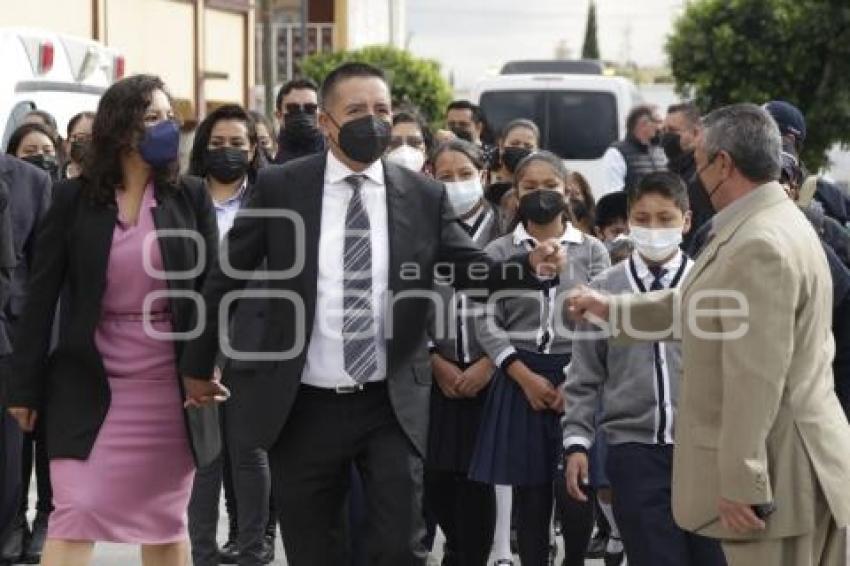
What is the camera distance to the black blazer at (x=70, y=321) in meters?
6.50

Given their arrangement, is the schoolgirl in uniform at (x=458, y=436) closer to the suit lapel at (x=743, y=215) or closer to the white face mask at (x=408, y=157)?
the white face mask at (x=408, y=157)

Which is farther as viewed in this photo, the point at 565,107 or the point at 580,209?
the point at 565,107

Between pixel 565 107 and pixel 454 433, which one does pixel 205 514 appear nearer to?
pixel 454 433

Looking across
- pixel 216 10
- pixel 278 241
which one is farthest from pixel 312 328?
pixel 216 10

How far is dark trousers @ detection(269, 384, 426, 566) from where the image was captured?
6281mm

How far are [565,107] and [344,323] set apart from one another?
13.6 metres

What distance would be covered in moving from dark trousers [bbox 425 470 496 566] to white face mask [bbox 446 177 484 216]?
1.18 metres

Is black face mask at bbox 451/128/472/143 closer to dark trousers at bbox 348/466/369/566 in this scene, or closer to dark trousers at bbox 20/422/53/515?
dark trousers at bbox 20/422/53/515

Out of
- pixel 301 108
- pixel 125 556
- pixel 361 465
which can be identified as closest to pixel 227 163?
pixel 301 108

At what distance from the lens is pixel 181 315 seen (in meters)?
6.59

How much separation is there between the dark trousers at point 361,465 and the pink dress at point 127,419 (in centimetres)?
52

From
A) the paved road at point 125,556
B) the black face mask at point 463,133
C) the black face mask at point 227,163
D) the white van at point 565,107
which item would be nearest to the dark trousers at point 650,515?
the paved road at point 125,556

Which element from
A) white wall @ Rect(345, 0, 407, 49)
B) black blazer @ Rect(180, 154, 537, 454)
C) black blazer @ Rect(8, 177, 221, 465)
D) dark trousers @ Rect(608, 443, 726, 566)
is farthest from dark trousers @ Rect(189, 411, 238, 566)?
white wall @ Rect(345, 0, 407, 49)

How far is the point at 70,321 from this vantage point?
651 centimetres
